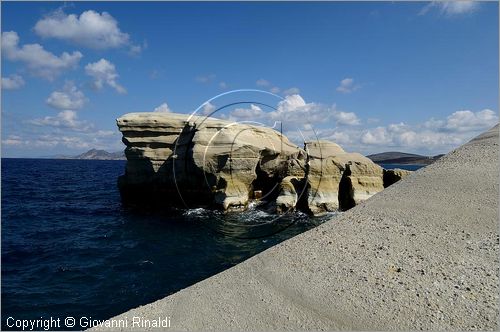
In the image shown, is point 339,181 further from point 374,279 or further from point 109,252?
point 374,279

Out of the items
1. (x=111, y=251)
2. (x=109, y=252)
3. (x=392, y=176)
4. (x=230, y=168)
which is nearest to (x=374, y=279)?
(x=109, y=252)

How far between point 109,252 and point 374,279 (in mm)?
18600

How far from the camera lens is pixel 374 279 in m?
8.30

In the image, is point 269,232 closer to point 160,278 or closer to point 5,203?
point 160,278

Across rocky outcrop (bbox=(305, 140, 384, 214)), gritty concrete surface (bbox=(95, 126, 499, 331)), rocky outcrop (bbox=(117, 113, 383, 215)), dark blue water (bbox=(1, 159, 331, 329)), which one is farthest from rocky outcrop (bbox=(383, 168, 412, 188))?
gritty concrete surface (bbox=(95, 126, 499, 331))

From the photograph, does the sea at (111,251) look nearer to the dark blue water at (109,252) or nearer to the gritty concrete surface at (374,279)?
the dark blue water at (109,252)

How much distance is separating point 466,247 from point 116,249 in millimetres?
20322

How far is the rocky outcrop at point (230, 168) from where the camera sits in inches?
1373

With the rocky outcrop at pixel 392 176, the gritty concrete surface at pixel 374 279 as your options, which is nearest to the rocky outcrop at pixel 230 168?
the rocky outcrop at pixel 392 176

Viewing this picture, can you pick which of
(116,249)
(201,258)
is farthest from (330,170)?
(116,249)

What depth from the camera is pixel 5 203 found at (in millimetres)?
39906

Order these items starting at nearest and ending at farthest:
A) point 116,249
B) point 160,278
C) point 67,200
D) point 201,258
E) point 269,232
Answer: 1. point 160,278
2. point 201,258
3. point 116,249
4. point 269,232
5. point 67,200

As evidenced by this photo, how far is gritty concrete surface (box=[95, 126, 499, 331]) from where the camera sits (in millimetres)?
7090

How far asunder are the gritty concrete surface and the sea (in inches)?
312
